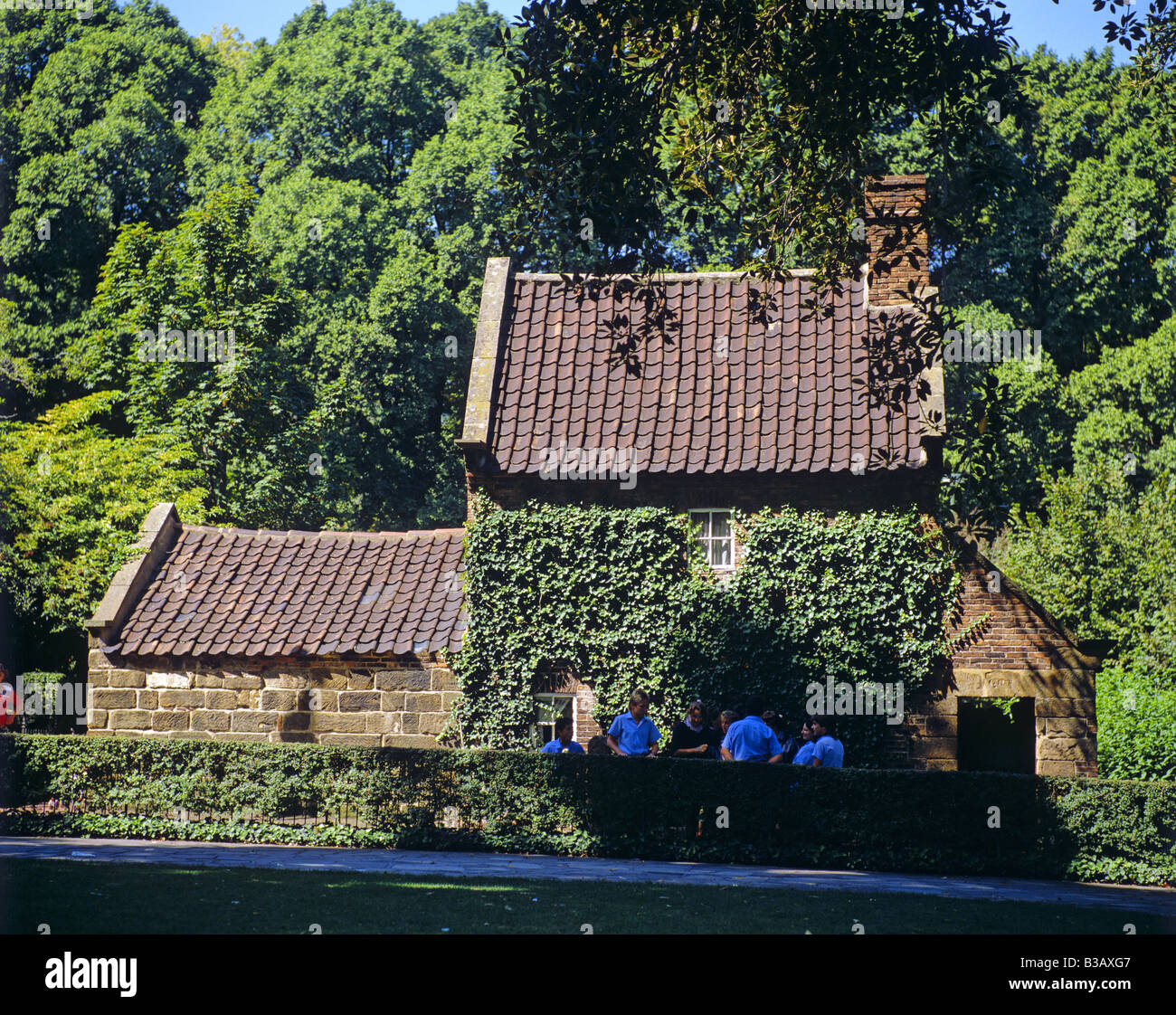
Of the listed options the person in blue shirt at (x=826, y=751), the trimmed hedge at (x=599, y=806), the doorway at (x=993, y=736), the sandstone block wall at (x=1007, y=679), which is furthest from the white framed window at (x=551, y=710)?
the doorway at (x=993, y=736)

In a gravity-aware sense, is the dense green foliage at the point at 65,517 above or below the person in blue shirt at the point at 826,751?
above

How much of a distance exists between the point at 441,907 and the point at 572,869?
3443 mm

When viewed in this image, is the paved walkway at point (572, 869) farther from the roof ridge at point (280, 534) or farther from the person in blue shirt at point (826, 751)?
the roof ridge at point (280, 534)

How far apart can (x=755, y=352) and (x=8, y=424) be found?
1755 centimetres

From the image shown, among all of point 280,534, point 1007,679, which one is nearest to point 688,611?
point 1007,679

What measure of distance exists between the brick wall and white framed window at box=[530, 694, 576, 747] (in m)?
1.31

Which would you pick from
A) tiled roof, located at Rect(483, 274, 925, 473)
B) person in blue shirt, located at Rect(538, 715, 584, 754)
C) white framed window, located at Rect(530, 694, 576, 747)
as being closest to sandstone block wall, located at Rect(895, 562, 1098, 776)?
tiled roof, located at Rect(483, 274, 925, 473)

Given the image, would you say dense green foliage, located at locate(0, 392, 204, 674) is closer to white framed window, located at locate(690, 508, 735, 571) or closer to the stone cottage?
the stone cottage

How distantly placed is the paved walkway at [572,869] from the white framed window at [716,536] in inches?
225

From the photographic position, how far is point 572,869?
1272 centimetres

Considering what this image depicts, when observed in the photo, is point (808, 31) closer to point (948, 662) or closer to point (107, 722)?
point (948, 662)

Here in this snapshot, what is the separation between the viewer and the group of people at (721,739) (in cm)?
1512

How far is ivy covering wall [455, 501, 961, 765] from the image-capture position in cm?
1727
